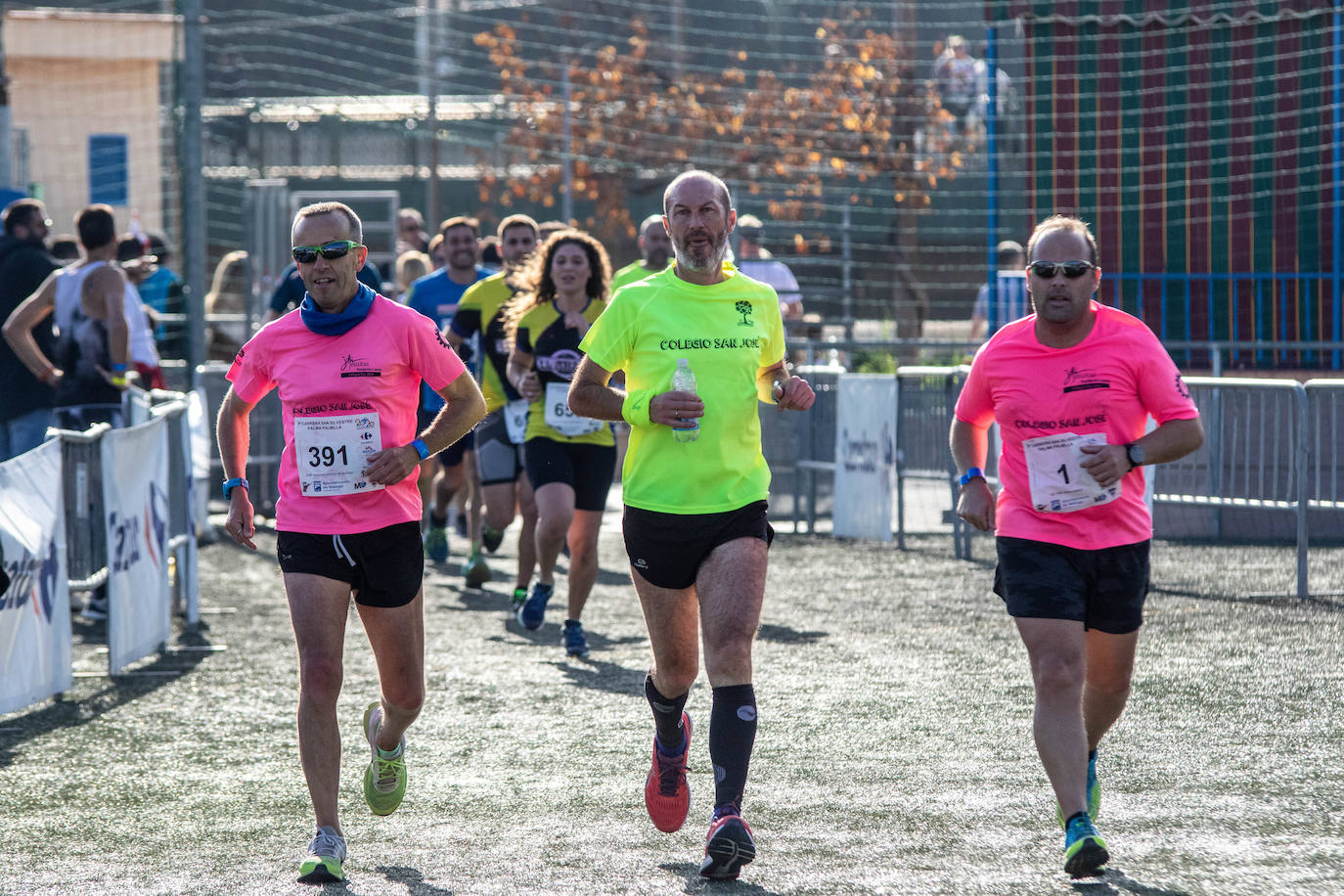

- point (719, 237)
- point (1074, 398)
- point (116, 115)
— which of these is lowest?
point (1074, 398)

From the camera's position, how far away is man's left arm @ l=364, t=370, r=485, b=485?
5113mm

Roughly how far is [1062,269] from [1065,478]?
0.56 m

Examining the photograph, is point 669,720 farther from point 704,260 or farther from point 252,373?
point 252,373

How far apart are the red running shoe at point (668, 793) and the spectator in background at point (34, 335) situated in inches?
249

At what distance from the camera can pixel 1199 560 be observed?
11.9m

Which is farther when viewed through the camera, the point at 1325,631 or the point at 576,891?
the point at 1325,631

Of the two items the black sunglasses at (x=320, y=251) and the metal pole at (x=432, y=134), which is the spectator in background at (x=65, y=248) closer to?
the metal pole at (x=432, y=134)

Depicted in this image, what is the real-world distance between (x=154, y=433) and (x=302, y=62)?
75.7 feet

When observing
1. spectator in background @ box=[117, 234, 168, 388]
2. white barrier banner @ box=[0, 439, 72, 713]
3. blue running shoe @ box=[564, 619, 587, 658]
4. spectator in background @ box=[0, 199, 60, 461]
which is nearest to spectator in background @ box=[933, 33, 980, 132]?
spectator in background @ box=[117, 234, 168, 388]

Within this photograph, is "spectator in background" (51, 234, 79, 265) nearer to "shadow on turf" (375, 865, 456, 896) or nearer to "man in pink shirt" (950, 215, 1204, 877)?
"shadow on turf" (375, 865, 456, 896)

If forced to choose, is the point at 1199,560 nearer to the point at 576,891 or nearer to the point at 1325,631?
the point at 1325,631

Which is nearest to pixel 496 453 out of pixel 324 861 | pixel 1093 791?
pixel 324 861

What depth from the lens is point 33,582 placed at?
741 centimetres

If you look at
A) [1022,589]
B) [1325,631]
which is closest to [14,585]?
[1022,589]
